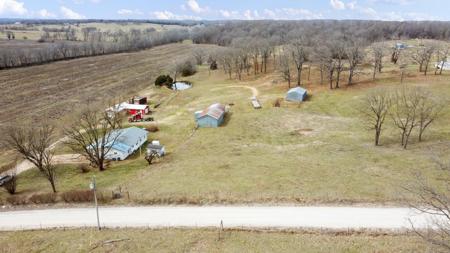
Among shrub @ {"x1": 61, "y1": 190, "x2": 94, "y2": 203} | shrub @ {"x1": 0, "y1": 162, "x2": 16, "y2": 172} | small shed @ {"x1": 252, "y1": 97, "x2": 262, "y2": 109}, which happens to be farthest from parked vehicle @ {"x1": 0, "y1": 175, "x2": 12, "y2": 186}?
small shed @ {"x1": 252, "y1": 97, "x2": 262, "y2": 109}

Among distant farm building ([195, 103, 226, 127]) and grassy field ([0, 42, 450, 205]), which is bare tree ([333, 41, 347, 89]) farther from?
distant farm building ([195, 103, 226, 127])

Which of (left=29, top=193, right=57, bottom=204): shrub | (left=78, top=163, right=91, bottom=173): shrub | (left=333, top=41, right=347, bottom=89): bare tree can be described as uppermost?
(left=333, top=41, right=347, bottom=89): bare tree

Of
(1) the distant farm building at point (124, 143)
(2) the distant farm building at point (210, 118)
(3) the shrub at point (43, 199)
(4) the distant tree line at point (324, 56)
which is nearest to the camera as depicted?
(3) the shrub at point (43, 199)

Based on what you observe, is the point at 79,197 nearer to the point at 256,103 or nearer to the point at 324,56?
the point at 256,103

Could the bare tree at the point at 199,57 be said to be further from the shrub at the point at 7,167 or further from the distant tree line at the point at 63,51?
the shrub at the point at 7,167

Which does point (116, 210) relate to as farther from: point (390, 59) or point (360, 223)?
point (390, 59)

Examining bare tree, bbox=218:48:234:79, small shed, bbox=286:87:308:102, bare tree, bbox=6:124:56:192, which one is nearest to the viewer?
bare tree, bbox=6:124:56:192

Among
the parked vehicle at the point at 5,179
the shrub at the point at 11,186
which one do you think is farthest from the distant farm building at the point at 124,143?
the shrub at the point at 11,186
